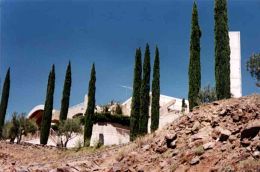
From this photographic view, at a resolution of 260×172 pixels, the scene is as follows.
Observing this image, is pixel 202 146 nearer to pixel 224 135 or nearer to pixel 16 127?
pixel 224 135

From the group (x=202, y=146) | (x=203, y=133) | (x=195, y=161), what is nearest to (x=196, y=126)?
(x=203, y=133)

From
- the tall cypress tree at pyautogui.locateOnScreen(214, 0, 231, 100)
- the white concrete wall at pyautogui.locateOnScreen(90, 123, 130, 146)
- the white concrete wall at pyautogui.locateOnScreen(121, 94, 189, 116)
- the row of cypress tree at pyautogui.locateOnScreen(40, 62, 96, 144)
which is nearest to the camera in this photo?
the tall cypress tree at pyautogui.locateOnScreen(214, 0, 231, 100)

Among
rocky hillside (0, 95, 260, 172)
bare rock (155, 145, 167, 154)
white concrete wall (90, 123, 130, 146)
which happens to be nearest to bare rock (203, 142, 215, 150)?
rocky hillside (0, 95, 260, 172)

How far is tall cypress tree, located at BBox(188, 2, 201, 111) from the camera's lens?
32.0m

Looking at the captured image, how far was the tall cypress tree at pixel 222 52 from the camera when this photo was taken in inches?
1112

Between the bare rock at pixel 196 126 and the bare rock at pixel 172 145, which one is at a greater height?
the bare rock at pixel 196 126

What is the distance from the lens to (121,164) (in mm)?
19250

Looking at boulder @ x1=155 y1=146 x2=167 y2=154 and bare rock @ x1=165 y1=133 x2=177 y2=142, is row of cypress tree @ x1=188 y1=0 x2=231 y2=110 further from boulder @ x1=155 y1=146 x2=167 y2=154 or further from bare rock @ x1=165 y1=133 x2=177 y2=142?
boulder @ x1=155 y1=146 x2=167 y2=154

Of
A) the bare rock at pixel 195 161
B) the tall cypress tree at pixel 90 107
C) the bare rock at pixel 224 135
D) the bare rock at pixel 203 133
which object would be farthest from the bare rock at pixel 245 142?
the tall cypress tree at pixel 90 107

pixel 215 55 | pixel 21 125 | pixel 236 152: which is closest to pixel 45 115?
pixel 21 125

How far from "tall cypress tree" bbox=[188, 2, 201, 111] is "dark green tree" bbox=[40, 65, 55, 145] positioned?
693 inches

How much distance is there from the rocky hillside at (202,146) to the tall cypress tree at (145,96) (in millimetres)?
14663

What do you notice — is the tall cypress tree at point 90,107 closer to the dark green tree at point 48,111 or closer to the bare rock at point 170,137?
the dark green tree at point 48,111

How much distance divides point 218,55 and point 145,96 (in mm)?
11158
